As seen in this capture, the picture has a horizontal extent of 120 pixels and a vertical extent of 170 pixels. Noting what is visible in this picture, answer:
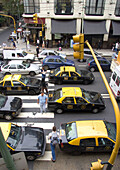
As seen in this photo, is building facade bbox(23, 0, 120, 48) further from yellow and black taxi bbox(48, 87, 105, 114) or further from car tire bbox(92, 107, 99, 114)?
car tire bbox(92, 107, 99, 114)

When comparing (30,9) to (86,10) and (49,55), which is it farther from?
(49,55)

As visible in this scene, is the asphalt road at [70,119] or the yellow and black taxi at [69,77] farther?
the yellow and black taxi at [69,77]

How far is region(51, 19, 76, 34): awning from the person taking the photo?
79.9 ft

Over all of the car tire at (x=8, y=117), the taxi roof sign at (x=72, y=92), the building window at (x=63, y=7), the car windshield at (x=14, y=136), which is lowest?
the car tire at (x=8, y=117)

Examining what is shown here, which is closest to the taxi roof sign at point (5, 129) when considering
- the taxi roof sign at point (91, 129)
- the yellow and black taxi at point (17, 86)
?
the taxi roof sign at point (91, 129)

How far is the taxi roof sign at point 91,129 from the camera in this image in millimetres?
6914

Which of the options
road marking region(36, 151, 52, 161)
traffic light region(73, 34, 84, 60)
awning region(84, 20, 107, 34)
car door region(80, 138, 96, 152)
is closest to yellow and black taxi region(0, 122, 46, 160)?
road marking region(36, 151, 52, 161)

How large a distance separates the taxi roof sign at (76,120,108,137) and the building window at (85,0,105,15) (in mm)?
21707

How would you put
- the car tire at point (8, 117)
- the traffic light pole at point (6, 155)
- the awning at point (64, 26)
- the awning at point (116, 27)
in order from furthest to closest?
the awning at point (64, 26) < the awning at point (116, 27) < the car tire at point (8, 117) < the traffic light pole at point (6, 155)

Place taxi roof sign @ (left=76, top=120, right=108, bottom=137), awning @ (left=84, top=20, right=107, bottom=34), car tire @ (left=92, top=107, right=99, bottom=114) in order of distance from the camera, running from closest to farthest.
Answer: taxi roof sign @ (left=76, top=120, right=108, bottom=137)
car tire @ (left=92, top=107, right=99, bottom=114)
awning @ (left=84, top=20, right=107, bottom=34)

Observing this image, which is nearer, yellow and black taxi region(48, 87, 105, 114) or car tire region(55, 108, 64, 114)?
yellow and black taxi region(48, 87, 105, 114)

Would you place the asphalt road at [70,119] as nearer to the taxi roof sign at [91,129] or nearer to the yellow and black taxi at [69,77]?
the yellow and black taxi at [69,77]

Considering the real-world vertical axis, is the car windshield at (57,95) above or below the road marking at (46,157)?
above

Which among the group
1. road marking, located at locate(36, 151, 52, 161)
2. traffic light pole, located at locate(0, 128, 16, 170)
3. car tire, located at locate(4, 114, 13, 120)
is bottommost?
road marking, located at locate(36, 151, 52, 161)
